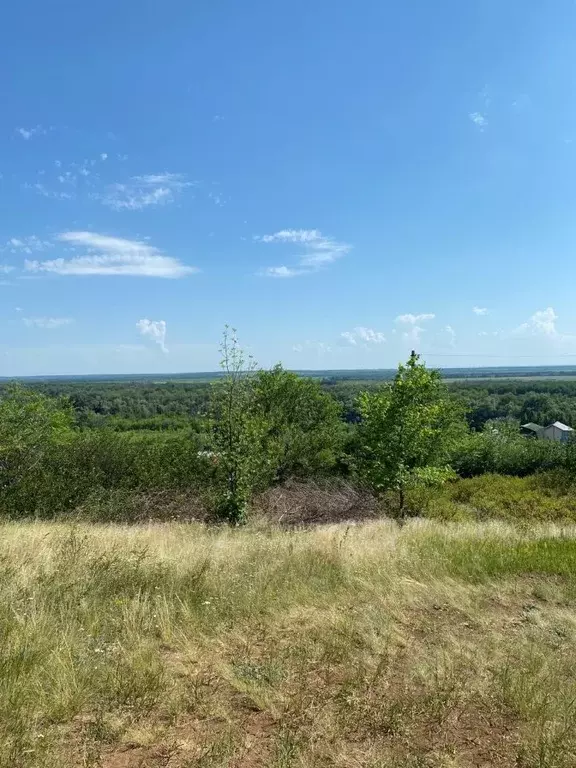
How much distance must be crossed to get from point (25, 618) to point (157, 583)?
1401 millimetres

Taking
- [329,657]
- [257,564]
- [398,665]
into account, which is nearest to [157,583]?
[257,564]

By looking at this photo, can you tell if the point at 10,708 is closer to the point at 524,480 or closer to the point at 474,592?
the point at 474,592

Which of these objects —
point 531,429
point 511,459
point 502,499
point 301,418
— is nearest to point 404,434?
point 502,499

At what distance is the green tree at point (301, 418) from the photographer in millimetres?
28141

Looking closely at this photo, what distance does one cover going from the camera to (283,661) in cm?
381

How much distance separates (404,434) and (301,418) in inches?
689

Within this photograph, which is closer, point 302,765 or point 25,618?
point 302,765

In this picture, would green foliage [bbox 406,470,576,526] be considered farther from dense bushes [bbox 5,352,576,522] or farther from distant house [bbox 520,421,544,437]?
distant house [bbox 520,421,544,437]

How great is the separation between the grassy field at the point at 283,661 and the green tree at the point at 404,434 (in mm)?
9143

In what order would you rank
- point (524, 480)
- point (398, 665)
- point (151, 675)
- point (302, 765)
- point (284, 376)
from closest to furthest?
1. point (302, 765)
2. point (151, 675)
3. point (398, 665)
4. point (524, 480)
5. point (284, 376)

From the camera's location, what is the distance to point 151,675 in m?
3.49

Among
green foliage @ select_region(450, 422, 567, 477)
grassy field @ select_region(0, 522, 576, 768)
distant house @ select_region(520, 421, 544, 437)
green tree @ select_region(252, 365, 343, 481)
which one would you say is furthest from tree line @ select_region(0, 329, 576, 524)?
distant house @ select_region(520, 421, 544, 437)

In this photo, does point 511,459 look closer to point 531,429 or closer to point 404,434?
point 404,434

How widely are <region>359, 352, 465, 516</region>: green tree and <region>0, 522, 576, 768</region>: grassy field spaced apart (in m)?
9.14
